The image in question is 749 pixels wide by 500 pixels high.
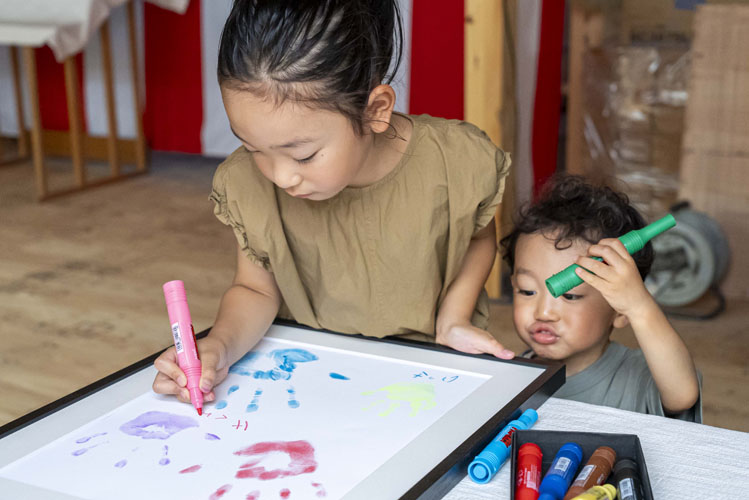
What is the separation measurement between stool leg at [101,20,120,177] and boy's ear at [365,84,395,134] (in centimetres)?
274

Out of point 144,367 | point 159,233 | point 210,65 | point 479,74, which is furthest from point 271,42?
point 210,65

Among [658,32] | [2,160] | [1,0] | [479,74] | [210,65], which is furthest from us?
[2,160]

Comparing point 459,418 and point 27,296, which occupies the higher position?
point 459,418

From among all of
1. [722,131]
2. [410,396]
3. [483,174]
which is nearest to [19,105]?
[722,131]

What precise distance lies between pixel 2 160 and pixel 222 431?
3.54 meters

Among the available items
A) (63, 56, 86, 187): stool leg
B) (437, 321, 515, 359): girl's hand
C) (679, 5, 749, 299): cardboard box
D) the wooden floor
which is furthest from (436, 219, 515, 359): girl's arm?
(63, 56, 86, 187): stool leg

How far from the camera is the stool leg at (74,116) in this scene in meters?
3.24

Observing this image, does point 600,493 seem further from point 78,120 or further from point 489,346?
point 78,120

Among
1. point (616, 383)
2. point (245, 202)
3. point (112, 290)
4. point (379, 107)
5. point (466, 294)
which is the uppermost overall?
point (379, 107)

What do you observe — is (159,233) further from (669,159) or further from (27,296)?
(669,159)

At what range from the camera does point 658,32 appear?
108 inches

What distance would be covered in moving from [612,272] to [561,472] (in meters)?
0.27

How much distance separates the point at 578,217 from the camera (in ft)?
3.48

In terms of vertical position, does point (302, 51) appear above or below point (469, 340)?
above
